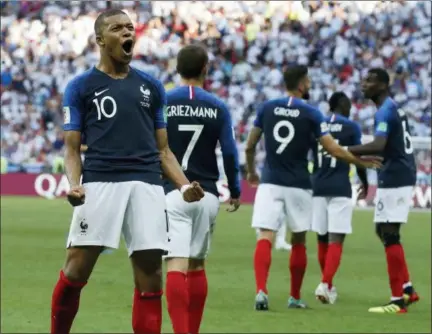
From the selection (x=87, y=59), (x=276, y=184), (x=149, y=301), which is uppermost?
(x=87, y=59)

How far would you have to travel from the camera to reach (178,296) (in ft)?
27.7

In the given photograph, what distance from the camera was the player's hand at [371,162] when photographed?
11.3 m

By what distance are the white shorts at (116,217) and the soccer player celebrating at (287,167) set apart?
4.55 meters

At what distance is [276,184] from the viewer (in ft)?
38.4

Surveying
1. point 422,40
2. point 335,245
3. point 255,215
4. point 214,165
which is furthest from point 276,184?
point 422,40

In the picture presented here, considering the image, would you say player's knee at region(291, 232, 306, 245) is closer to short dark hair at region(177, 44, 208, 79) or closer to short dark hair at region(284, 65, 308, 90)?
short dark hair at region(284, 65, 308, 90)

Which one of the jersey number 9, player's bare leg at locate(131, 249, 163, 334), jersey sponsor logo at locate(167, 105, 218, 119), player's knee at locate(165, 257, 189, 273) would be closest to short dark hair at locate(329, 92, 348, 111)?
the jersey number 9

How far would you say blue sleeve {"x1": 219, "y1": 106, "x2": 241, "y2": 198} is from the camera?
891 cm

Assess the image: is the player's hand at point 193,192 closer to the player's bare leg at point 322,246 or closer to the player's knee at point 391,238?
the player's knee at point 391,238

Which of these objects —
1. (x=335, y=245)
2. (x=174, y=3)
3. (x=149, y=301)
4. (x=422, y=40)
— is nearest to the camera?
(x=149, y=301)

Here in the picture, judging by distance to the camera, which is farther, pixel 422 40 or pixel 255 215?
pixel 422 40

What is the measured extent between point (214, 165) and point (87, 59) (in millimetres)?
33332

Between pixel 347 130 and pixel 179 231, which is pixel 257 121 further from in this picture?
pixel 179 231

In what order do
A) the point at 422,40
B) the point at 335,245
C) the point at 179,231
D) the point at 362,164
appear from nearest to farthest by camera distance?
the point at 179,231 → the point at 362,164 → the point at 335,245 → the point at 422,40
